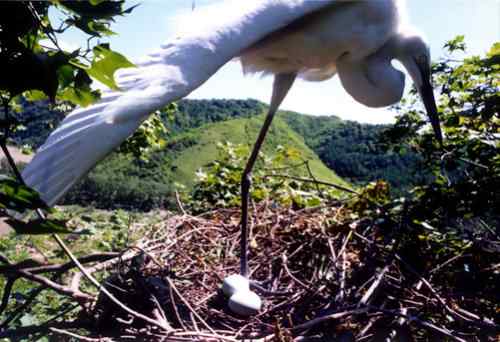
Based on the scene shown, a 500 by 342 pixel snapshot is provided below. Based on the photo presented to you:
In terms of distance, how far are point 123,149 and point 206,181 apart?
0.55m

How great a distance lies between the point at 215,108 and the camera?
1057 centimetres

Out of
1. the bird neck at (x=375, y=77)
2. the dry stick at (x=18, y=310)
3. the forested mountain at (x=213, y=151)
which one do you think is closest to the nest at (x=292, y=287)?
the dry stick at (x=18, y=310)

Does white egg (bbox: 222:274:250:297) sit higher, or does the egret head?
the egret head

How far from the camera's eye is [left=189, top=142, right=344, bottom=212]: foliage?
103 inches

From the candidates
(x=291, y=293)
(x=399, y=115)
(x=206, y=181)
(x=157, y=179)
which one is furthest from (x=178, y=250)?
(x=157, y=179)

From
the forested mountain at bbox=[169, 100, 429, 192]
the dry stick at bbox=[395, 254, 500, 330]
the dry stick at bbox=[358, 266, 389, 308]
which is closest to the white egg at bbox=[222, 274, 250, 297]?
the dry stick at bbox=[358, 266, 389, 308]

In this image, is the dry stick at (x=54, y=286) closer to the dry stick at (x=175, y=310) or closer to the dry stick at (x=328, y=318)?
the dry stick at (x=175, y=310)

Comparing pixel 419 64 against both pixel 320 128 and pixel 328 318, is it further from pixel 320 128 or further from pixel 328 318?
pixel 320 128

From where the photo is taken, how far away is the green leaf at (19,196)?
57 cm

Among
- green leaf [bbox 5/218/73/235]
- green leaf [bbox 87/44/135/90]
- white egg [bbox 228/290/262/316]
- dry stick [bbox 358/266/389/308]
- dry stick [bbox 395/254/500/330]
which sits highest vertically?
green leaf [bbox 87/44/135/90]

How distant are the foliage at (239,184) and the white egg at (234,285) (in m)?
0.77

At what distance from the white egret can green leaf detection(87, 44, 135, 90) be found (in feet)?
1.09

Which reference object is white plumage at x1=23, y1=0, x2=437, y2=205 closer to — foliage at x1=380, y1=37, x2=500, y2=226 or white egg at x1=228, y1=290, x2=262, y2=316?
foliage at x1=380, y1=37, x2=500, y2=226

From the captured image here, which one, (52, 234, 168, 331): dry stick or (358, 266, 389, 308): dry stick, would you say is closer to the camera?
(52, 234, 168, 331): dry stick
